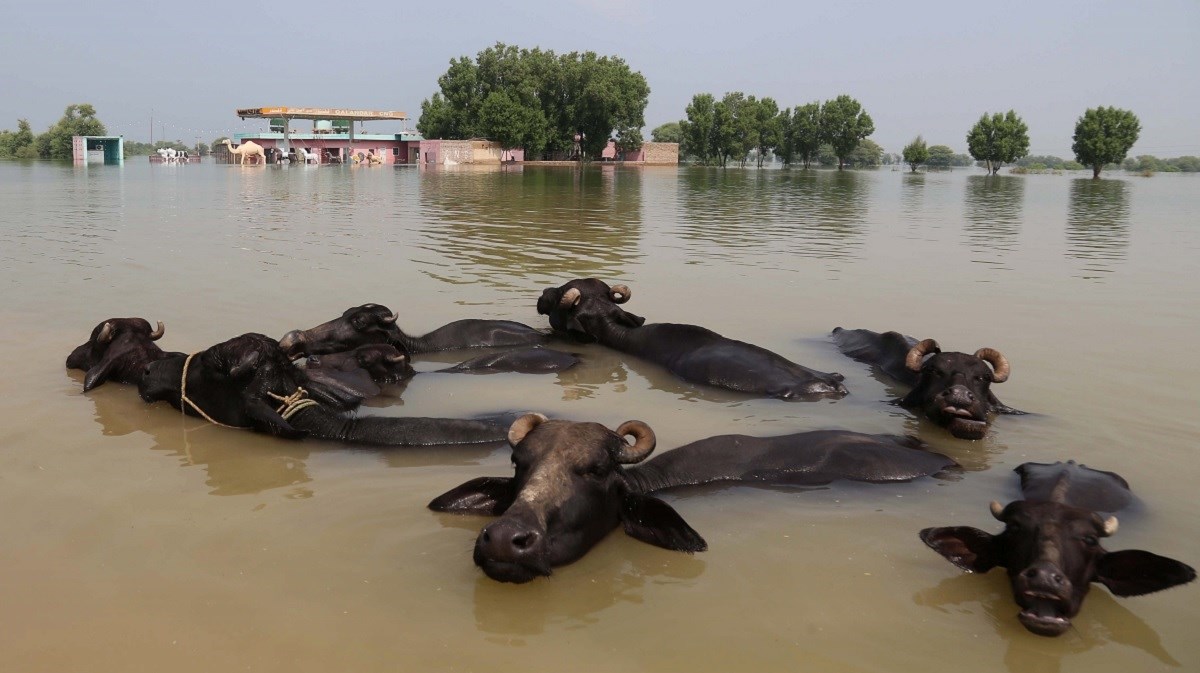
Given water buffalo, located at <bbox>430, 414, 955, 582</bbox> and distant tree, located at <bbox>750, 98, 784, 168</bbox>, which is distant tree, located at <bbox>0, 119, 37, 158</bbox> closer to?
distant tree, located at <bbox>750, 98, 784, 168</bbox>

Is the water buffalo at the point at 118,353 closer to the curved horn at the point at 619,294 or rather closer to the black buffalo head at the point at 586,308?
the black buffalo head at the point at 586,308

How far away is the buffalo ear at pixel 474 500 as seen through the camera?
4.84 meters

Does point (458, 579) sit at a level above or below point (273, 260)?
below

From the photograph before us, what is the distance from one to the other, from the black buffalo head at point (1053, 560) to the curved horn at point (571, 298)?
5639mm

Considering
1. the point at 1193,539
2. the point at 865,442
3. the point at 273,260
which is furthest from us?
the point at 273,260

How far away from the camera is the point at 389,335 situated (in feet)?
27.6

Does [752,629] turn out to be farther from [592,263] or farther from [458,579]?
[592,263]

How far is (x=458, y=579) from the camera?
13.9 feet

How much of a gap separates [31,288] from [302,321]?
4.28 m

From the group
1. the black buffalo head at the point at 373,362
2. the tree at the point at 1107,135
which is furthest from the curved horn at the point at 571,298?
the tree at the point at 1107,135

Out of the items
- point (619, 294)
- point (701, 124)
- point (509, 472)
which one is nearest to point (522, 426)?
point (509, 472)

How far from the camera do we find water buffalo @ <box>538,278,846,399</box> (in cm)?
759

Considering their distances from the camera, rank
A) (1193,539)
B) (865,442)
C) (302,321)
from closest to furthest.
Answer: (1193,539)
(865,442)
(302,321)

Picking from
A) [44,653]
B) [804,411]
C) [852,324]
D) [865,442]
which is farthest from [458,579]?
[852,324]
